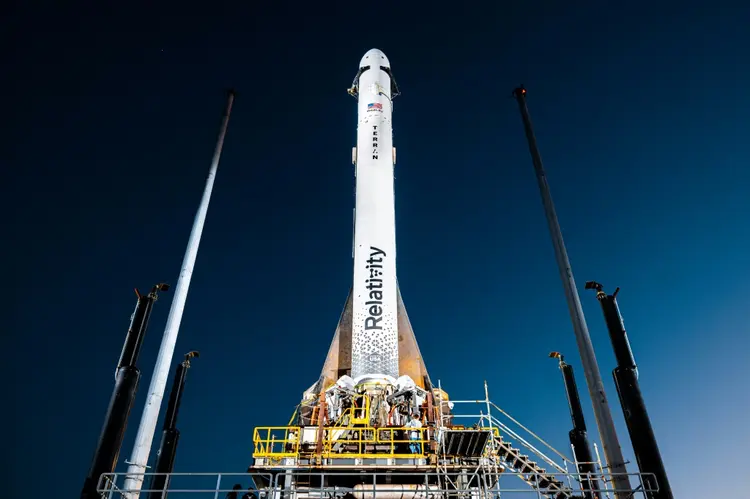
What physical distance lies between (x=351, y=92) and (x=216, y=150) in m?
8.21

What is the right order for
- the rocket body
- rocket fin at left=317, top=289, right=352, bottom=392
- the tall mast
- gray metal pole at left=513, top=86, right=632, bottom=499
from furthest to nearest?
1. rocket fin at left=317, top=289, right=352, bottom=392
2. the rocket body
3. gray metal pole at left=513, top=86, right=632, bottom=499
4. the tall mast

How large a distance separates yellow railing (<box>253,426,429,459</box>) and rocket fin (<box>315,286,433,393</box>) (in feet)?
17.4

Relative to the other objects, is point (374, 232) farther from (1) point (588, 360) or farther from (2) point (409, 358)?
(1) point (588, 360)

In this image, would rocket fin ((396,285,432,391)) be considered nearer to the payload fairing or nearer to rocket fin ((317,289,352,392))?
the payload fairing

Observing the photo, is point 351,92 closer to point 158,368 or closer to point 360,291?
point 360,291

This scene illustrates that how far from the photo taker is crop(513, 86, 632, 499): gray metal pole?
16.5m

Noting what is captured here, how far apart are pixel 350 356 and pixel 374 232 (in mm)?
5380

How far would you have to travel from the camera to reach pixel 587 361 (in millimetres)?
19078

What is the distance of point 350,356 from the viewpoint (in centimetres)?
2306

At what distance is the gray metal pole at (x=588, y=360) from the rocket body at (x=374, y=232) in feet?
22.1

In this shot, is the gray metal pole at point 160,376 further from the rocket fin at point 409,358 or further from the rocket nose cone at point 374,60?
the rocket nose cone at point 374,60

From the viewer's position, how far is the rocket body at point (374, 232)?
2036 cm

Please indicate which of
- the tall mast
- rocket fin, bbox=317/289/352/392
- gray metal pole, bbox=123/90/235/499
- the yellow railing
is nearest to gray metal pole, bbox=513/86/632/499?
the yellow railing

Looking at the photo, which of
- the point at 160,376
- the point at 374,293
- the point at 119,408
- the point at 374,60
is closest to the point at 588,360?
the point at 374,293
